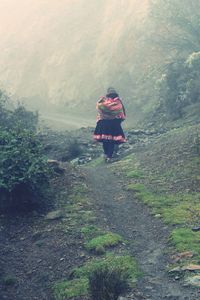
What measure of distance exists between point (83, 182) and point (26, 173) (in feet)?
8.14

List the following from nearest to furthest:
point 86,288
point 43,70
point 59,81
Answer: point 86,288, point 59,81, point 43,70

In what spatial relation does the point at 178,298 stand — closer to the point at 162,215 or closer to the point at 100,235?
the point at 100,235

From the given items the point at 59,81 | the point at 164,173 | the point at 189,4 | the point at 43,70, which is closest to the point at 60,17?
the point at 43,70

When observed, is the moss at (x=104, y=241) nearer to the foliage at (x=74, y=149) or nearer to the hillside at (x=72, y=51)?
the foliage at (x=74, y=149)

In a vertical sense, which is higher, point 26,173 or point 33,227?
point 26,173

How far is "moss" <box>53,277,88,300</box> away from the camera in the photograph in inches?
286

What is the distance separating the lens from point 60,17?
52.7 metres

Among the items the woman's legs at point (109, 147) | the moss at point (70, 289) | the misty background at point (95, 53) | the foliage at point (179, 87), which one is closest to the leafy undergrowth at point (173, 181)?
the woman's legs at point (109, 147)

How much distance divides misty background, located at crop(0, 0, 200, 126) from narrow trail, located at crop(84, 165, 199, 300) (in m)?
9.99

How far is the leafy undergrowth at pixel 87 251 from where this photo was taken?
732 centimetres

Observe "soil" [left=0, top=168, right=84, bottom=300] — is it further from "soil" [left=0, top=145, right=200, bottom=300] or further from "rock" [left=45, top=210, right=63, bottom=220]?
"rock" [left=45, top=210, right=63, bottom=220]

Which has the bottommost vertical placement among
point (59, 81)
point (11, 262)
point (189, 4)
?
point (11, 262)

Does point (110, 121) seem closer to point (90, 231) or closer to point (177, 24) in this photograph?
point (90, 231)

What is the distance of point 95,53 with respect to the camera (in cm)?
4222
